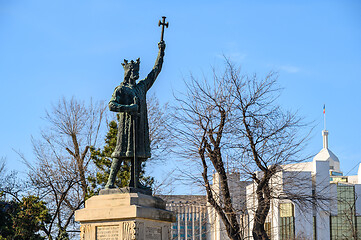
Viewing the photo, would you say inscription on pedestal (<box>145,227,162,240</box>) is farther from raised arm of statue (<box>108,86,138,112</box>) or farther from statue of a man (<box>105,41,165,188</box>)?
raised arm of statue (<box>108,86,138,112</box>)

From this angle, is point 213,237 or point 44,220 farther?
point 213,237

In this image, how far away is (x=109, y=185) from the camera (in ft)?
40.2

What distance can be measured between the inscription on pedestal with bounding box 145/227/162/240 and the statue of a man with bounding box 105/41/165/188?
37.6 inches

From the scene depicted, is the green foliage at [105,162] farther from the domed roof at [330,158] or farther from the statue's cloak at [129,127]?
the domed roof at [330,158]

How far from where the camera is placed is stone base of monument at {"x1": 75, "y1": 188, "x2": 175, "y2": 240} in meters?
11.5

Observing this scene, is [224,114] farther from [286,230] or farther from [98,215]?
[286,230]

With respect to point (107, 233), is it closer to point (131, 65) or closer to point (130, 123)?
point (130, 123)

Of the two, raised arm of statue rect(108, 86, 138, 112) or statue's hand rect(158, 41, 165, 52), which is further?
statue's hand rect(158, 41, 165, 52)

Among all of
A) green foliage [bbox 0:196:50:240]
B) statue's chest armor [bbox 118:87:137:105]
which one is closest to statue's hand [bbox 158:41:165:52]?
statue's chest armor [bbox 118:87:137:105]

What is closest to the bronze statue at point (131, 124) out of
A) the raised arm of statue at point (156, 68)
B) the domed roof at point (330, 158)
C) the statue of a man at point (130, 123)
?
the statue of a man at point (130, 123)

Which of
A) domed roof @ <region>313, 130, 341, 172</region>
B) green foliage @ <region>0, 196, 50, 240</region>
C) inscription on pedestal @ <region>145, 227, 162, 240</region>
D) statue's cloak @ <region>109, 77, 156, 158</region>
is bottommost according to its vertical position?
inscription on pedestal @ <region>145, 227, 162, 240</region>

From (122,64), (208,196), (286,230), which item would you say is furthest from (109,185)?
(286,230)

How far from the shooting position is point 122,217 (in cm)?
1152

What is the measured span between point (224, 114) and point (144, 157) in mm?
6079
